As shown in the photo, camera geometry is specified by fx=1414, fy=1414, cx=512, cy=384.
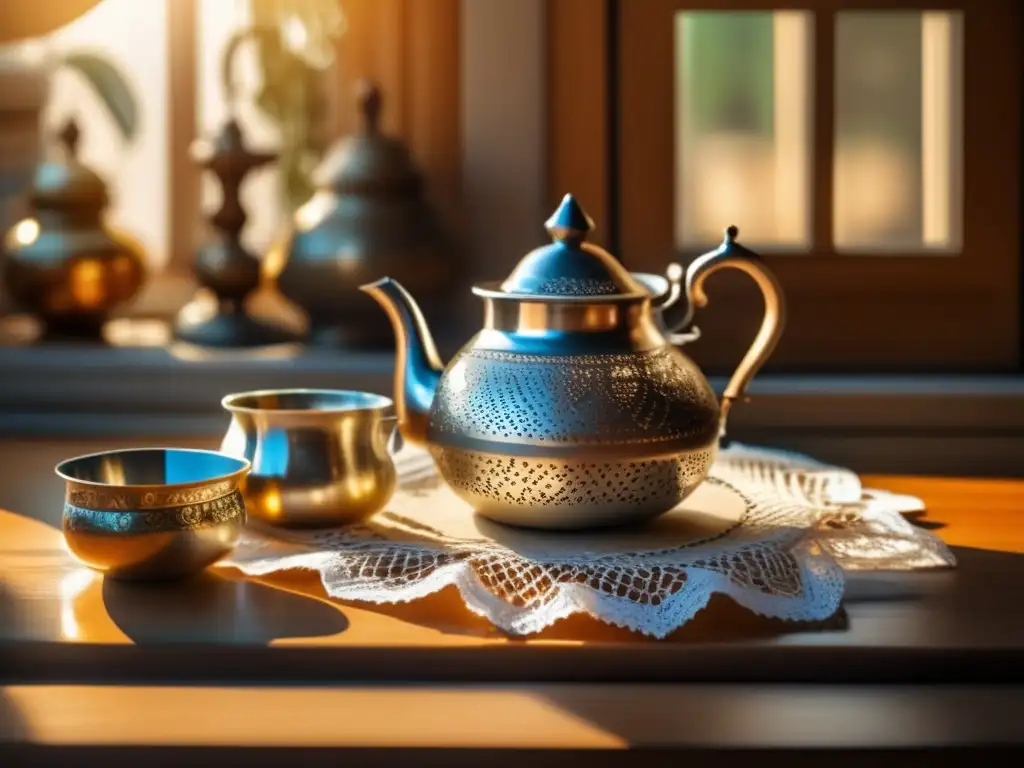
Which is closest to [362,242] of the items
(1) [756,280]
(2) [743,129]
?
(2) [743,129]

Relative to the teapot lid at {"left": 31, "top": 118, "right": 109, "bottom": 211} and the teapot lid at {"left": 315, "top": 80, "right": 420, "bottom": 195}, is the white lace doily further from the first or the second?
the teapot lid at {"left": 31, "top": 118, "right": 109, "bottom": 211}

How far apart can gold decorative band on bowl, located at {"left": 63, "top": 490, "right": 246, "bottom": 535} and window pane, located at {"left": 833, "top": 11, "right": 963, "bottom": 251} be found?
80cm

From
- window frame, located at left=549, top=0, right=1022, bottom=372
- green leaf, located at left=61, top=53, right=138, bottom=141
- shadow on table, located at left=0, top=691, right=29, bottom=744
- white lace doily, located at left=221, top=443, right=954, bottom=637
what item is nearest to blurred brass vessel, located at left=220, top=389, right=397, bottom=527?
white lace doily, located at left=221, top=443, right=954, bottom=637

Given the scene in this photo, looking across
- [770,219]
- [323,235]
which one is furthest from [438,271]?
[770,219]

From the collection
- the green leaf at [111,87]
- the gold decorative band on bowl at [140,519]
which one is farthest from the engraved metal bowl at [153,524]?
the green leaf at [111,87]

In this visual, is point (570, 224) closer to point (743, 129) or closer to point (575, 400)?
point (575, 400)

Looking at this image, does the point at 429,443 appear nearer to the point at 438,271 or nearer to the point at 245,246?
the point at 438,271

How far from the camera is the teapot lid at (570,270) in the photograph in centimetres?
85

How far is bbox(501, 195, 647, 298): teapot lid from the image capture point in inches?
33.3

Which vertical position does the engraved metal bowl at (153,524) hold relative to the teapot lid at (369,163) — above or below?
below

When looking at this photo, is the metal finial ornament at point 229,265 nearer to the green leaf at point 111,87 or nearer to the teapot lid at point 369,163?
the teapot lid at point 369,163

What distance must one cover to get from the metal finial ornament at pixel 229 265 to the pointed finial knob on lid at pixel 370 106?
118 mm

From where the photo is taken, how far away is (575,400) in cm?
81

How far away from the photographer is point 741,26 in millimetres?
1371
